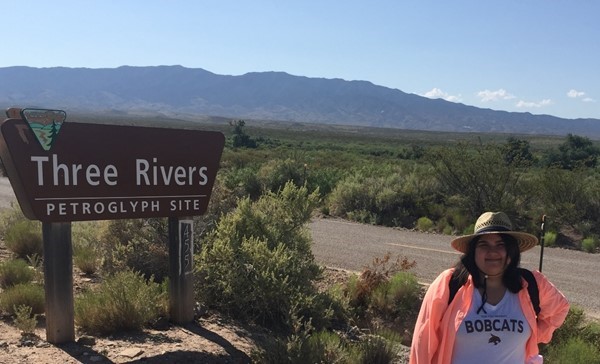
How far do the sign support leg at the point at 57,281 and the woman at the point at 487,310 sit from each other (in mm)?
3095

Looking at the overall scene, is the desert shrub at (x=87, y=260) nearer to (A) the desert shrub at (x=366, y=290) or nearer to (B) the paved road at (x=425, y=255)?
(A) the desert shrub at (x=366, y=290)

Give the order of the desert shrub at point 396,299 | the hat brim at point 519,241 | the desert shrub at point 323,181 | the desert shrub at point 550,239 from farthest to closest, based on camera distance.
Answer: the desert shrub at point 323,181
the desert shrub at point 550,239
the desert shrub at point 396,299
the hat brim at point 519,241

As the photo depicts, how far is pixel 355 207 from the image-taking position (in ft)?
59.2

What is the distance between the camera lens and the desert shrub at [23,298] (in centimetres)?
554

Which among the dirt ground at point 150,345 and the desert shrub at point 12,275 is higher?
the desert shrub at point 12,275

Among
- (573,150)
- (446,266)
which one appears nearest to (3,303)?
(446,266)

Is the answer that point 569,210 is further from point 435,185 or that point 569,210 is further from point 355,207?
point 355,207

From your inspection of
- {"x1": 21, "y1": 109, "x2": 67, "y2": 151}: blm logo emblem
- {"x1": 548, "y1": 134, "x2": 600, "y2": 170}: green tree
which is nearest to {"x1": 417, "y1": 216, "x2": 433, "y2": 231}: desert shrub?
{"x1": 21, "y1": 109, "x2": 67, "y2": 151}: blm logo emblem

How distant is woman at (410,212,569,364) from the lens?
2.98 m

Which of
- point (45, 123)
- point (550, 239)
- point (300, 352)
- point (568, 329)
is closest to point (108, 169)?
point (45, 123)

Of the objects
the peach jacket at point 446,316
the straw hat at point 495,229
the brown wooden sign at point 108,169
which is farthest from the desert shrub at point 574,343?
the brown wooden sign at point 108,169

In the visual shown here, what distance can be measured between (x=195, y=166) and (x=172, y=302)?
1.40 metres

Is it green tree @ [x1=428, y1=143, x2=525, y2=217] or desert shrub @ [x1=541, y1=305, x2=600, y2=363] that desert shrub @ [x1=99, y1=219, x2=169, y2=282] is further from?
green tree @ [x1=428, y1=143, x2=525, y2=217]

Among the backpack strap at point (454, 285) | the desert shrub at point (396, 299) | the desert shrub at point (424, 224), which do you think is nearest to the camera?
the backpack strap at point (454, 285)
